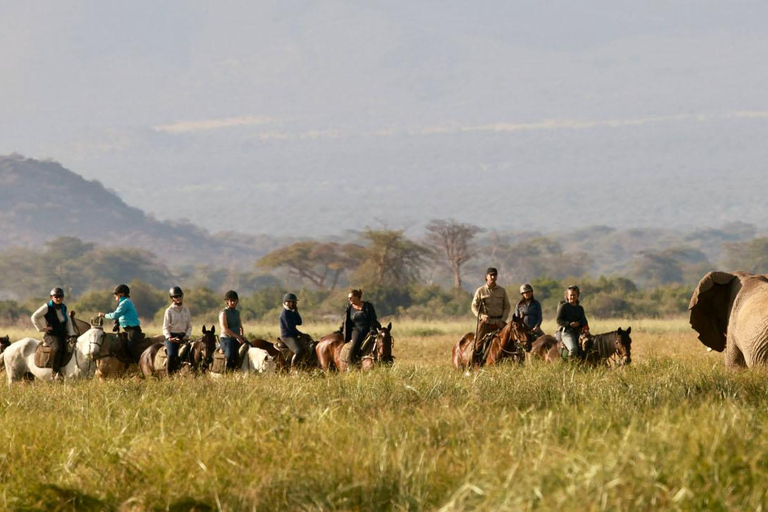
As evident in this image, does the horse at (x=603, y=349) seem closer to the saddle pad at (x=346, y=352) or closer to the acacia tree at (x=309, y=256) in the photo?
the saddle pad at (x=346, y=352)

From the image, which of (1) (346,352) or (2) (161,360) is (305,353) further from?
(2) (161,360)

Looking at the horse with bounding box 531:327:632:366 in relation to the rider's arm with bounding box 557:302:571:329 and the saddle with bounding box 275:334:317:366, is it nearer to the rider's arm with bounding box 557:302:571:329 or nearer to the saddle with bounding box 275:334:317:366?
the rider's arm with bounding box 557:302:571:329

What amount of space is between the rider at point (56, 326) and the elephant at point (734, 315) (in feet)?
26.9

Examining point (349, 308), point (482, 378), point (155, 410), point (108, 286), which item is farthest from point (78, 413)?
point (108, 286)

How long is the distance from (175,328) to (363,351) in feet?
8.24

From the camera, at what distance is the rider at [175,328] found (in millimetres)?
17203

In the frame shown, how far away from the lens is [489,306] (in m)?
18.1

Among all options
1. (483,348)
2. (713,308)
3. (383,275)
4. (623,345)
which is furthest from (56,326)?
(383,275)

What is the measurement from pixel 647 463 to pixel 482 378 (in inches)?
242

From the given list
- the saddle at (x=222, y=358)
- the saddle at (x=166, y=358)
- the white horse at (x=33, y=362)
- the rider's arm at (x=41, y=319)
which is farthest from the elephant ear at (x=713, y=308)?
the rider's arm at (x=41, y=319)

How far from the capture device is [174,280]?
118m

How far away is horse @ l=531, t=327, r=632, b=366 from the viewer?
53.5ft

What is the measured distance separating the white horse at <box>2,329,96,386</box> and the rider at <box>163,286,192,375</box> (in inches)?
40.7

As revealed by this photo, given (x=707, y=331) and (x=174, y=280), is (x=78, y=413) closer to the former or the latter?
(x=707, y=331)
